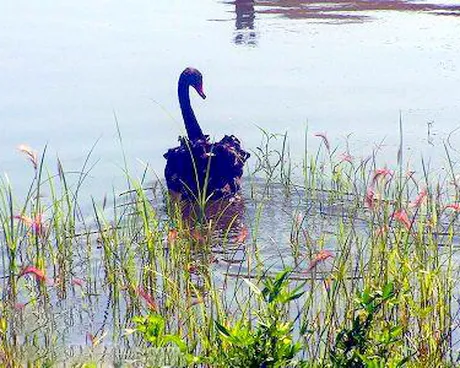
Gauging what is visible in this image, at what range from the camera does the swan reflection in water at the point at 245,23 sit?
1391 centimetres

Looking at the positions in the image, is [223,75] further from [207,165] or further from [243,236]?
[243,236]

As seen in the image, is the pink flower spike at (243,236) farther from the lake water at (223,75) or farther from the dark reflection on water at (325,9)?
the dark reflection on water at (325,9)

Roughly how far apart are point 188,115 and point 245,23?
21.9ft

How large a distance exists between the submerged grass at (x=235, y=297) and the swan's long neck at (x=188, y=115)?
1.59 meters

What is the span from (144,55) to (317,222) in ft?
20.0

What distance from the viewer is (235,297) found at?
4855 mm

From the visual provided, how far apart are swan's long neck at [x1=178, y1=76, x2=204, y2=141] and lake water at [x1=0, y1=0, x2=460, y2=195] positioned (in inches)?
13.0

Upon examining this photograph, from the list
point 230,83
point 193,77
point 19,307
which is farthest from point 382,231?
point 230,83


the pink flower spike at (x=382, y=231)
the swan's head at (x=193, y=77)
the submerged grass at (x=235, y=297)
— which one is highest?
the swan's head at (x=193, y=77)

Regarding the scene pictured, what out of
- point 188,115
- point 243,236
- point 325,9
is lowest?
point 243,236

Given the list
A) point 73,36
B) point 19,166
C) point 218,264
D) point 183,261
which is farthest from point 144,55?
point 183,261

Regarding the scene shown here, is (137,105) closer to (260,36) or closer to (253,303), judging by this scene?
(260,36)

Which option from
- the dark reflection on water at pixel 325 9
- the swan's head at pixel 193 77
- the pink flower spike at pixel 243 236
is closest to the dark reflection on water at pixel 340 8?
the dark reflection on water at pixel 325 9

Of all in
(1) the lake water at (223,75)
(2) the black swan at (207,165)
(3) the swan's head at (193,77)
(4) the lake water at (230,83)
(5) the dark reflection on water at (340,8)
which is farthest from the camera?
(5) the dark reflection on water at (340,8)
